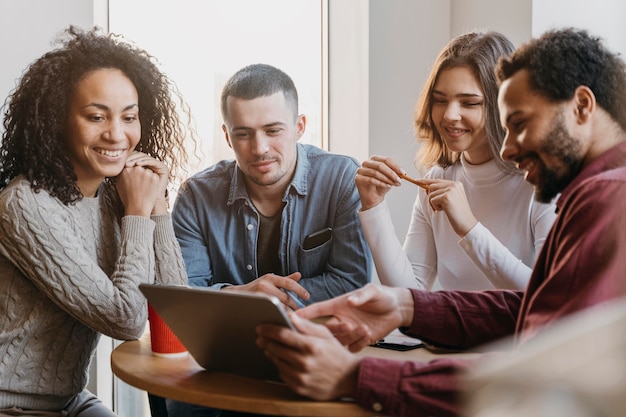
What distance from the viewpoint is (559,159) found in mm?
1292

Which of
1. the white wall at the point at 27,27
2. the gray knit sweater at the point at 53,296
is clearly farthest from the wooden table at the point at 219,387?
the white wall at the point at 27,27

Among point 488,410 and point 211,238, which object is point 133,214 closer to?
point 211,238

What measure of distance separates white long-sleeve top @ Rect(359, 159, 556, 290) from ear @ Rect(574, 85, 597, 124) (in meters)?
0.63

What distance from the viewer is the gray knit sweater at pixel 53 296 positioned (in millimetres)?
1626

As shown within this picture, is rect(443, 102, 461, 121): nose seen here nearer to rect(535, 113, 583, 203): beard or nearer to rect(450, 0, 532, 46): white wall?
rect(450, 0, 532, 46): white wall

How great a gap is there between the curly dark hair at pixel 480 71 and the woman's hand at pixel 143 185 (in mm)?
772

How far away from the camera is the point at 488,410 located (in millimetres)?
512

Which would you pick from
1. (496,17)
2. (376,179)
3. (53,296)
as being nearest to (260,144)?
(376,179)

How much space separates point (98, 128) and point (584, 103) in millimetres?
1089

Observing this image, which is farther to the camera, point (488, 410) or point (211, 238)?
point (211, 238)

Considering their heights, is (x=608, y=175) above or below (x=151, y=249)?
above

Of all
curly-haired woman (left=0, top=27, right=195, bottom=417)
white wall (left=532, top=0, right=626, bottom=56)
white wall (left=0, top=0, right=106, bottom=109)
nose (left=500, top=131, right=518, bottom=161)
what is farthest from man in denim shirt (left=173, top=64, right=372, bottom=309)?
white wall (left=532, top=0, right=626, bottom=56)

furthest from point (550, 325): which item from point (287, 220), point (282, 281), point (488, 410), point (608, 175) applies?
point (287, 220)

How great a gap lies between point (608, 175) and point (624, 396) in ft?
2.18
